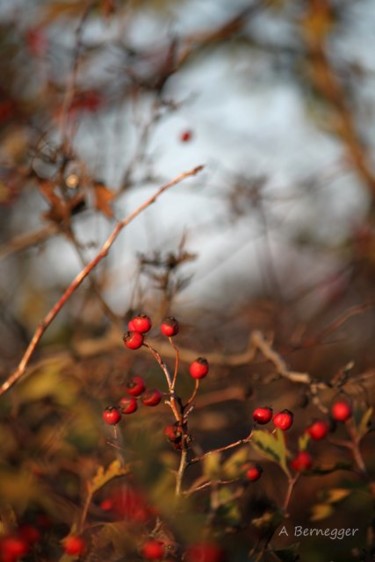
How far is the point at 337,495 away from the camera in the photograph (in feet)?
5.57

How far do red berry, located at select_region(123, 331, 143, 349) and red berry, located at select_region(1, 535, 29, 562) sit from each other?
0.43 meters

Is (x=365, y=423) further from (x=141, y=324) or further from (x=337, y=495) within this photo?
(x=141, y=324)

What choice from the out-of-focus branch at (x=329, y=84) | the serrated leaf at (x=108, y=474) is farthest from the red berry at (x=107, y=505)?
the out-of-focus branch at (x=329, y=84)

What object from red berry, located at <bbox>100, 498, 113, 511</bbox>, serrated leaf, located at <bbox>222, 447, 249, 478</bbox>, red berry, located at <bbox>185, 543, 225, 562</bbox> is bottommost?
red berry, located at <bbox>100, 498, 113, 511</bbox>

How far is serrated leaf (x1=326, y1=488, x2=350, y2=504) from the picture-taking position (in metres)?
1.69

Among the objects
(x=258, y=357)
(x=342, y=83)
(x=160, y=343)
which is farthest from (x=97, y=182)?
(x=342, y=83)

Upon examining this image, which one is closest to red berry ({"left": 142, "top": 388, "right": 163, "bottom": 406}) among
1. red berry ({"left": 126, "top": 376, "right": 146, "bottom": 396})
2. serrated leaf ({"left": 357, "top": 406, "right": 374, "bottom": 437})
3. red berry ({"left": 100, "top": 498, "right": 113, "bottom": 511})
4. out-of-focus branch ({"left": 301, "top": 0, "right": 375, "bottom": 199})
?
red berry ({"left": 126, "top": 376, "right": 146, "bottom": 396})

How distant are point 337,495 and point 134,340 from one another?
61 centimetres

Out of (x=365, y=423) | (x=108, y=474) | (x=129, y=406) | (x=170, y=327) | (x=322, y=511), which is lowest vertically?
(x=322, y=511)

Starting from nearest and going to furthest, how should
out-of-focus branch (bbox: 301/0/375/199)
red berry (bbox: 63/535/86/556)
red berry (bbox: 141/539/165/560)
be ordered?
red berry (bbox: 141/539/165/560)
red berry (bbox: 63/535/86/556)
out-of-focus branch (bbox: 301/0/375/199)

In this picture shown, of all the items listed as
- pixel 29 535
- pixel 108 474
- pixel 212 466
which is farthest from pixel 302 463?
pixel 29 535

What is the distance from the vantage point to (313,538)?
1.83m

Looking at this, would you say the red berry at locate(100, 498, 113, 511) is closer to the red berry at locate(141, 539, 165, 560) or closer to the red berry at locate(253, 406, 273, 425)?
the red berry at locate(141, 539, 165, 560)

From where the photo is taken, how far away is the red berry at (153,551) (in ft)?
4.41
